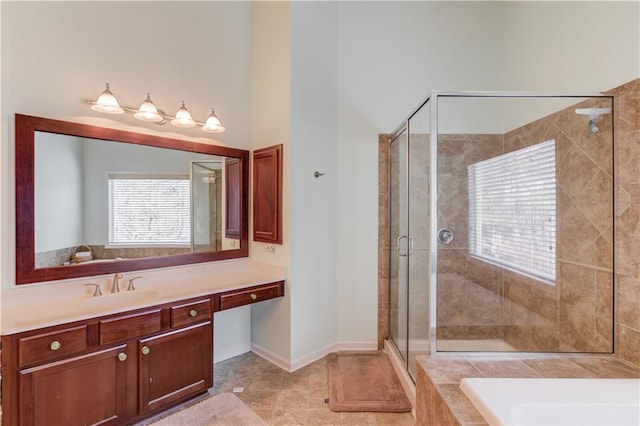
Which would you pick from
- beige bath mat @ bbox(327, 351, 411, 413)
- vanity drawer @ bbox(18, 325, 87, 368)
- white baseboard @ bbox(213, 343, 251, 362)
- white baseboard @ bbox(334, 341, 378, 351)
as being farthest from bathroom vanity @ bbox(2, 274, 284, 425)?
white baseboard @ bbox(334, 341, 378, 351)

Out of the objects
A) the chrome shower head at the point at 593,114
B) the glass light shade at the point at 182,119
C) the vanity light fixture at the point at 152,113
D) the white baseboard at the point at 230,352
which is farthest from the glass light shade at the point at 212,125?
the chrome shower head at the point at 593,114

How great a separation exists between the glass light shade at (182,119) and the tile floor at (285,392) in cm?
218

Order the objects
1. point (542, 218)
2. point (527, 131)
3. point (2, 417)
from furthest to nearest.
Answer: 1. point (527, 131)
2. point (542, 218)
3. point (2, 417)

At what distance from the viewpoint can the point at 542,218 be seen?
2248 millimetres

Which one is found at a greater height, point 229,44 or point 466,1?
point 466,1

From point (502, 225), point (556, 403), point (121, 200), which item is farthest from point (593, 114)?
point (121, 200)

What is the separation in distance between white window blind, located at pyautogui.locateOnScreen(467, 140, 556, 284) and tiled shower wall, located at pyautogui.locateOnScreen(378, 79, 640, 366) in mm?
83

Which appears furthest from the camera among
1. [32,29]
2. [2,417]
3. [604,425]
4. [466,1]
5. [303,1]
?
[466,1]

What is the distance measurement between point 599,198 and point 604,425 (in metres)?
1.32

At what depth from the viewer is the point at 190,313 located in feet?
6.77

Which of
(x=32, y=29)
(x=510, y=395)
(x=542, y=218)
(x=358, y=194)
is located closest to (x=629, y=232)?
(x=542, y=218)

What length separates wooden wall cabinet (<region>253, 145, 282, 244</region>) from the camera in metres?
2.62

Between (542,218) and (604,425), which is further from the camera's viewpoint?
(542,218)

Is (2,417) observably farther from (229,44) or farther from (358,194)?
(229,44)
